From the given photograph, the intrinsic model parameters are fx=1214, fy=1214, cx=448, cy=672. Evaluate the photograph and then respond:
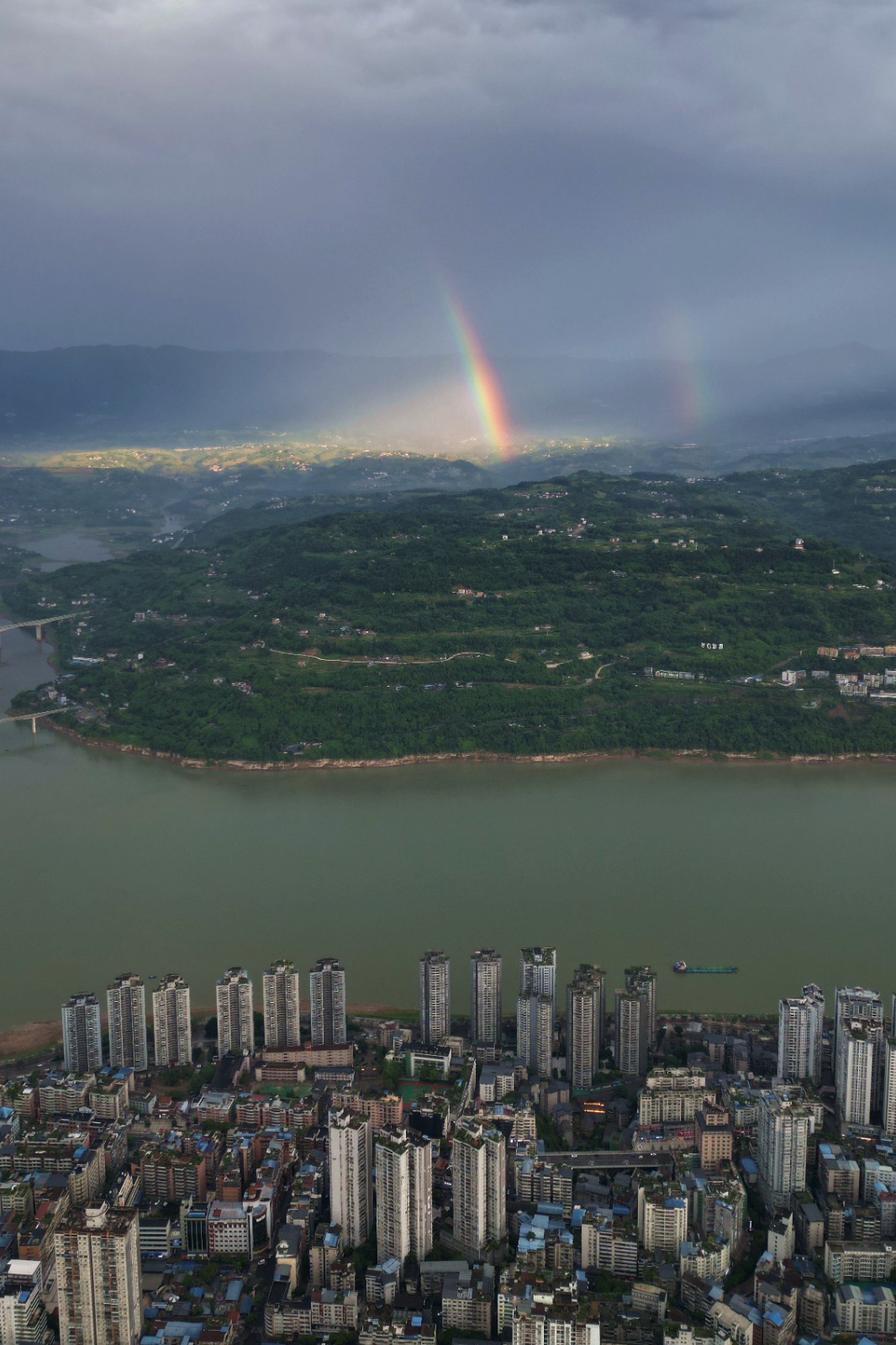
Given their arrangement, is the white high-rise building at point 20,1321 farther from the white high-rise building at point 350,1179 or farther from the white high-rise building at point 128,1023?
the white high-rise building at point 128,1023

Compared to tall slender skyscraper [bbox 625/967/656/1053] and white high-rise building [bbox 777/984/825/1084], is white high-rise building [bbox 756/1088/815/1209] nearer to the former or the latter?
white high-rise building [bbox 777/984/825/1084]

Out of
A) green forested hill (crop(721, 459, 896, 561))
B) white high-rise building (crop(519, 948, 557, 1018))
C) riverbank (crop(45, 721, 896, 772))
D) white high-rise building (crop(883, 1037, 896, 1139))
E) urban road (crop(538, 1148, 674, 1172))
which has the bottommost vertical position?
urban road (crop(538, 1148, 674, 1172))

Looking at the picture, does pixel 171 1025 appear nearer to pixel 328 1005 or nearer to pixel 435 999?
pixel 328 1005

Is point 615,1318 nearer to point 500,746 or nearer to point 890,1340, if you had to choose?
point 890,1340

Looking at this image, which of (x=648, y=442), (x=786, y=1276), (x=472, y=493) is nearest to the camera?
(x=786, y=1276)

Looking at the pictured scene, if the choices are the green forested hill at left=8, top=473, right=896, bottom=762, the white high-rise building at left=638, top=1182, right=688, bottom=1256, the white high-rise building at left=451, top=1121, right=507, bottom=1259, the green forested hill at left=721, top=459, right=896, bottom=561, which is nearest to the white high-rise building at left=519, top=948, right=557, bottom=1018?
the white high-rise building at left=451, top=1121, right=507, bottom=1259

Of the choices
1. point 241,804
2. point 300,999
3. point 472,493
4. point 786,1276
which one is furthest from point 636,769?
point 472,493
